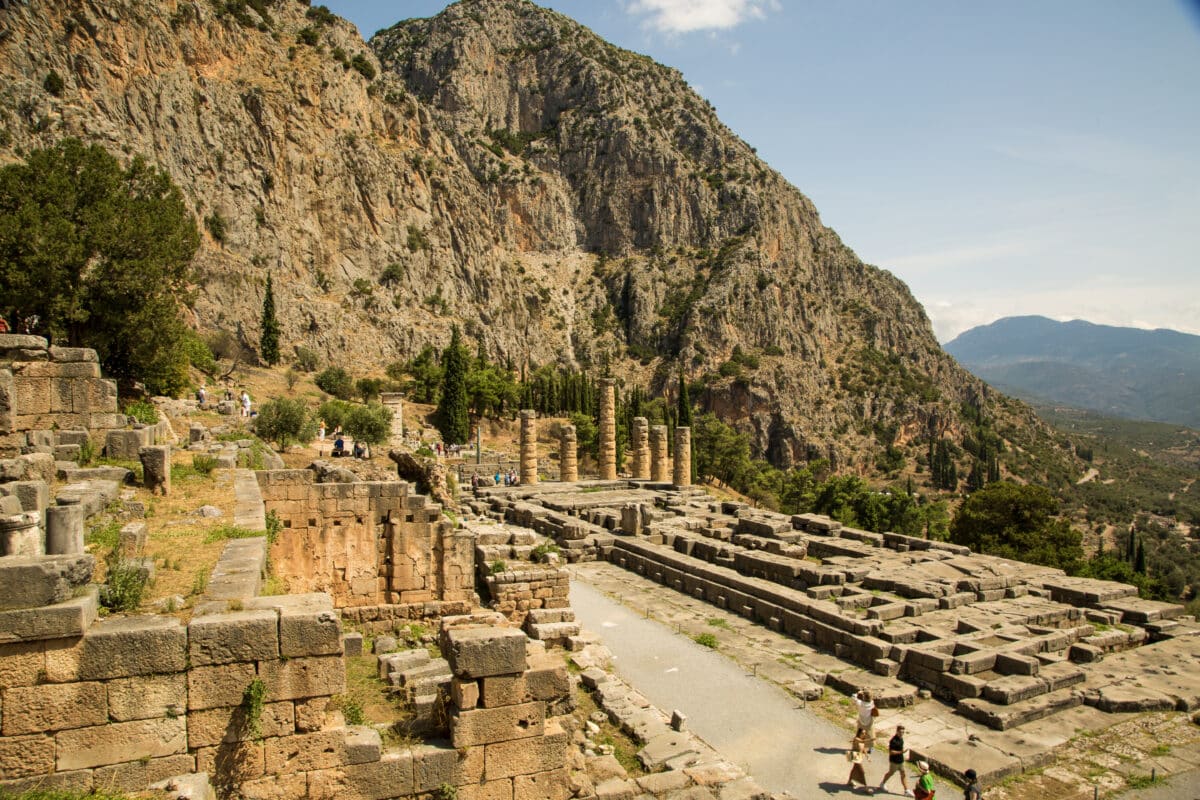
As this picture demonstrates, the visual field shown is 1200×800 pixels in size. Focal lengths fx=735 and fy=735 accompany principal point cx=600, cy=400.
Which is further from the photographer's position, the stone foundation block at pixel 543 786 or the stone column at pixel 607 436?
the stone column at pixel 607 436

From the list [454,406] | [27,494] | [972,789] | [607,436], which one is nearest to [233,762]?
[27,494]

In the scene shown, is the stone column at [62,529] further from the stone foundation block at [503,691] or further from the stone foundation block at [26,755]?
the stone foundation block at [503,691]

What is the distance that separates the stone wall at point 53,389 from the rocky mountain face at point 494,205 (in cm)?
4577

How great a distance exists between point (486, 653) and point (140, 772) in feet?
9.18

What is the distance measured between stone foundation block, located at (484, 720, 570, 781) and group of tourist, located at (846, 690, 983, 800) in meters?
4.96

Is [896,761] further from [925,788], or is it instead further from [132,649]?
[132,649]

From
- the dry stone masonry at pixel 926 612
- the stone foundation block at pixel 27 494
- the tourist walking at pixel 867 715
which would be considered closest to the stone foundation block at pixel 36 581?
the stone foundation block at pixel 27 494

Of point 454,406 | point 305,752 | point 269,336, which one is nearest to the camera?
point 305,752

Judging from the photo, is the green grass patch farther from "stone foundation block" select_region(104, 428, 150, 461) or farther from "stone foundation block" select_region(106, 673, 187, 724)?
"stone foundation block" select_region(104, 428, 150, 461)

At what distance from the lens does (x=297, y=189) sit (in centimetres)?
7206

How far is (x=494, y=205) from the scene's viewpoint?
4577 inches

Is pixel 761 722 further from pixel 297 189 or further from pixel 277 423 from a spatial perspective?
pixel 297 189

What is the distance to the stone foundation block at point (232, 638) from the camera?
561 cm

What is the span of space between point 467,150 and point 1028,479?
97.8m
